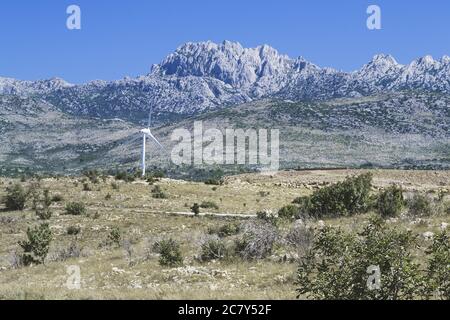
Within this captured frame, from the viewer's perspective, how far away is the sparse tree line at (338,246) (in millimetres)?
14005

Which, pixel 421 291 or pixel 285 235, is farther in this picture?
pixel 285 235

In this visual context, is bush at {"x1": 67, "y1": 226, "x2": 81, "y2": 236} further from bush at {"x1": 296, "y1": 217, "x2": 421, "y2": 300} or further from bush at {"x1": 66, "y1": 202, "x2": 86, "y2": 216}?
bush at {"x1": 296, "y1": 217, "x2": 421, "y2": 300}

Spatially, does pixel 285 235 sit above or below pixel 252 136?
below

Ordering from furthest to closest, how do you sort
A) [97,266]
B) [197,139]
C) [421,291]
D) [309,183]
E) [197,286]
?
1. [197,139]
2. [309,183]
3. [97,266]
4. [197,286]
5. [421,291]

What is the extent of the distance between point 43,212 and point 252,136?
155003 millimetres

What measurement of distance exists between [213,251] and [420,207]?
12.7 metres

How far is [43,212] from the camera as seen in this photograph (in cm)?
4491

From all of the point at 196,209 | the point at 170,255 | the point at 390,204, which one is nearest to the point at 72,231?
the point at 196,209

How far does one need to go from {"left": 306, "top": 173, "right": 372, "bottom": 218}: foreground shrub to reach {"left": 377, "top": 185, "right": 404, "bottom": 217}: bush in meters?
1.16

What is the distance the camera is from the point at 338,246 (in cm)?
1784

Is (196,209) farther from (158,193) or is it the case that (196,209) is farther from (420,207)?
(420,207)

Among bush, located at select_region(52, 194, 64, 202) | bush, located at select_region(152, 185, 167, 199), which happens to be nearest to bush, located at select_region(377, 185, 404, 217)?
bush, located at select_region(152, 185, 167, 199)
